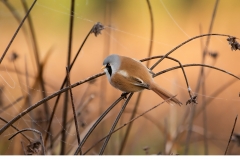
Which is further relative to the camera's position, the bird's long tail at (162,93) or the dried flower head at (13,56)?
the dried flower head at (13,56)

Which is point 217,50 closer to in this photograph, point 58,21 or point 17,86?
point 58,21

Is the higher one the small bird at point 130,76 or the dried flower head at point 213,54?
the dried flower head at point 213,54

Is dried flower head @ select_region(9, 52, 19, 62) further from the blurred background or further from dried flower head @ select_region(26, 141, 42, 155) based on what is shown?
dried flower head @ select_region(26, 141, 42, 155)

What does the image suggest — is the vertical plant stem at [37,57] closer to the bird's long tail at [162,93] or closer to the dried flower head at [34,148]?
the dried flower head at [34,148]

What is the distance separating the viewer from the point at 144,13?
2.88ft

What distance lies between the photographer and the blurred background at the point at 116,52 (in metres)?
0.86

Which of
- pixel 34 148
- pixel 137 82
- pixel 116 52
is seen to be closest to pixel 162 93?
pixel 137 82

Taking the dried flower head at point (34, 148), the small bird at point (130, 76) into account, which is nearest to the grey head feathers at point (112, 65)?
the small bird at point (130, 76)

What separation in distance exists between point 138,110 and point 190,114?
0.44ft

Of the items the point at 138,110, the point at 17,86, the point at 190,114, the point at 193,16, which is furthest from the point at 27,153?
the point at 193,16

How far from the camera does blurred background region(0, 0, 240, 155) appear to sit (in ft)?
2.82

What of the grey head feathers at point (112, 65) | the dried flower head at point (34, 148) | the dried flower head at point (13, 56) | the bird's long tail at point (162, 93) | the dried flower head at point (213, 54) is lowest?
the dried flower head at point (34, 148)

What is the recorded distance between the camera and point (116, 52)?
2.88 feet

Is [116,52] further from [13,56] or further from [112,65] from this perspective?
[13,56]
